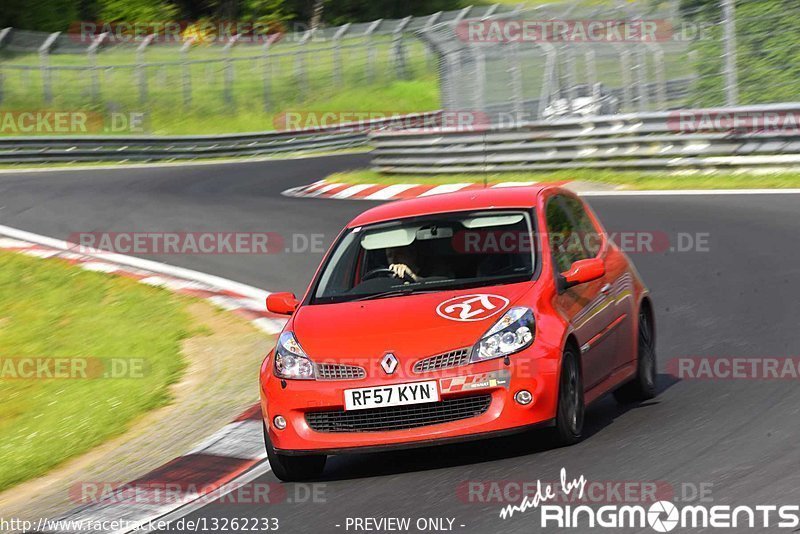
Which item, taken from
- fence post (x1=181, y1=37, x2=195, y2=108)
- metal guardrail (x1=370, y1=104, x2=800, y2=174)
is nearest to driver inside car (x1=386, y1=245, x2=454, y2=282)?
metal guardrail (x1=370, y1=104, x2=800, y2=174)

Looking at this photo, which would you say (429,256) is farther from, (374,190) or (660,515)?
(374,190)

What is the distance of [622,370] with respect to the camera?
26.3ft

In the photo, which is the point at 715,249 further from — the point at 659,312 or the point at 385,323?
the point at 385,323

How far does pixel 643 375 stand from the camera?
328 inches

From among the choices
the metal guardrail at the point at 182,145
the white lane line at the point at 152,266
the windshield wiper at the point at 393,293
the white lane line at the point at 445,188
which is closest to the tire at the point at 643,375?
the windshield wiper at the point at 393,293

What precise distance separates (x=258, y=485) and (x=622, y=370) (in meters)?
2.26

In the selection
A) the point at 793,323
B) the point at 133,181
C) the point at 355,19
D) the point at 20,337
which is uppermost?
the point at 793,323

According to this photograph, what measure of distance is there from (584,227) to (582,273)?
3.87 feet

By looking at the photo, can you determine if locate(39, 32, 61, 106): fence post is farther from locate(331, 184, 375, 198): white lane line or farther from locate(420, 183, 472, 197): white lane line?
locate(420, 183, 472, 197): white lane line

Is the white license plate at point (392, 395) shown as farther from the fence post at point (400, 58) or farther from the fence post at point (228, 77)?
the fence post at point (400, 58)

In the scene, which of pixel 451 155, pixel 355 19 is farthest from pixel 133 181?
pixel 355 19

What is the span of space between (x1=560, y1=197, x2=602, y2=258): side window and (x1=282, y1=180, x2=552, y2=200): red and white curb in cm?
1079

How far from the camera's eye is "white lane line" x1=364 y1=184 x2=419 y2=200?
2098cm

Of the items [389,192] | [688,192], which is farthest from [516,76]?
[688,192]
